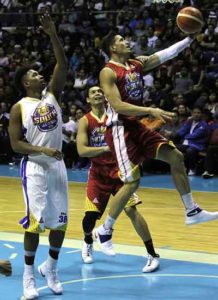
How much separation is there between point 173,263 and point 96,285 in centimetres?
100

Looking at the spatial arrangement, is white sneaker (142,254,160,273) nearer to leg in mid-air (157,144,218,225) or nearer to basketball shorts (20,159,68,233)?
leg in mid-air (157,144,218,225)

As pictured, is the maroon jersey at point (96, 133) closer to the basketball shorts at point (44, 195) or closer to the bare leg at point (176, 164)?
the bare leg at point (176, 164)

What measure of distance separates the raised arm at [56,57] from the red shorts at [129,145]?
2.55ft

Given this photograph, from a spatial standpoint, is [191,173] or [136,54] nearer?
[191,173]

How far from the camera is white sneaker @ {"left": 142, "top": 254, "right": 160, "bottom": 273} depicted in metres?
6.14

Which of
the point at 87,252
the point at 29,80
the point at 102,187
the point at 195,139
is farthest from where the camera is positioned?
the point at 195,139

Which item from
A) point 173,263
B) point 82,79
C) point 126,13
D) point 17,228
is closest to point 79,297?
point 173,263

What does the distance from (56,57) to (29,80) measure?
30cm

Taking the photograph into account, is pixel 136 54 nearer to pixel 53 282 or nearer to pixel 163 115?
pixel 163 115

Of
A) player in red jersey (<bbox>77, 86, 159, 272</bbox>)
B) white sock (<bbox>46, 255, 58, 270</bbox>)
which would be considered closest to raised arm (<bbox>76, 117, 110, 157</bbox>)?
player in red jersey (<bbox>77, 86, 159, 272</bbox>)

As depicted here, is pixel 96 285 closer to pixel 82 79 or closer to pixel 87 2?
pixel 82 79

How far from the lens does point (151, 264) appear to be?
6199 mm

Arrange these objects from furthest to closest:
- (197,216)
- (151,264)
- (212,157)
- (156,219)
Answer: (212,157), (156,219), (151,264), (197,216)

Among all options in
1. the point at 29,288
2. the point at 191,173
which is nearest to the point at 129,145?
the point at 29,288
